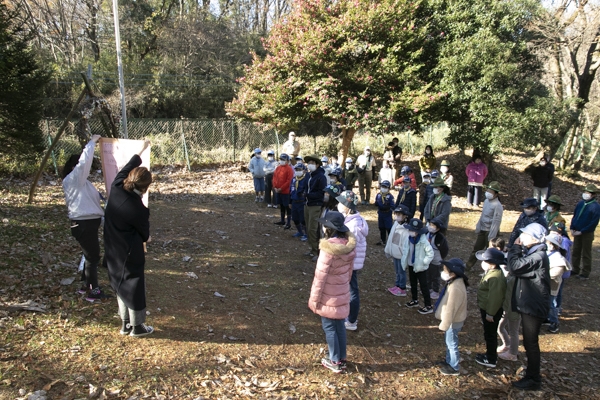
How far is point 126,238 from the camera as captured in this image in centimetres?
419

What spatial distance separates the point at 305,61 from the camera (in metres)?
13.6

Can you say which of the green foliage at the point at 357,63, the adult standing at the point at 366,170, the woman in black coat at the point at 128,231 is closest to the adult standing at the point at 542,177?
the green foliage at the point at 357,63

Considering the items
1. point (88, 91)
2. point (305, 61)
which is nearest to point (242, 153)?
point (305, 61)

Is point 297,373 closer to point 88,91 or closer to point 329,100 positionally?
point 88,91

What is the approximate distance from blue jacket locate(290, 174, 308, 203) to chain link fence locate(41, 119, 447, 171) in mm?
8590

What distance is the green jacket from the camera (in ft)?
16.0

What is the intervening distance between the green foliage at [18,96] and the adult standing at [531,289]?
32.4 ft

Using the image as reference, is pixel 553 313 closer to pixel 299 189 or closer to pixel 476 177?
pixel 299 189

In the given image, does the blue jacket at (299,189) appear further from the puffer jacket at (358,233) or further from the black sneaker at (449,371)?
the black sneaker at (449,371)

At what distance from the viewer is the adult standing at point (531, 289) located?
446 centimetres

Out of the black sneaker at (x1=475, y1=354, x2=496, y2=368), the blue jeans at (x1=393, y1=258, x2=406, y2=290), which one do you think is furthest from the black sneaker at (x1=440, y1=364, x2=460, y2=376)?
the blue jeans at (x1=393, y1=258, x2=406, y2=290)

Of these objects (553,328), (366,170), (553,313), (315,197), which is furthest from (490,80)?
(553,328)

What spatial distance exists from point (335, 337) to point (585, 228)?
6660 millimetres

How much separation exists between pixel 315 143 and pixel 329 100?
717 cm
